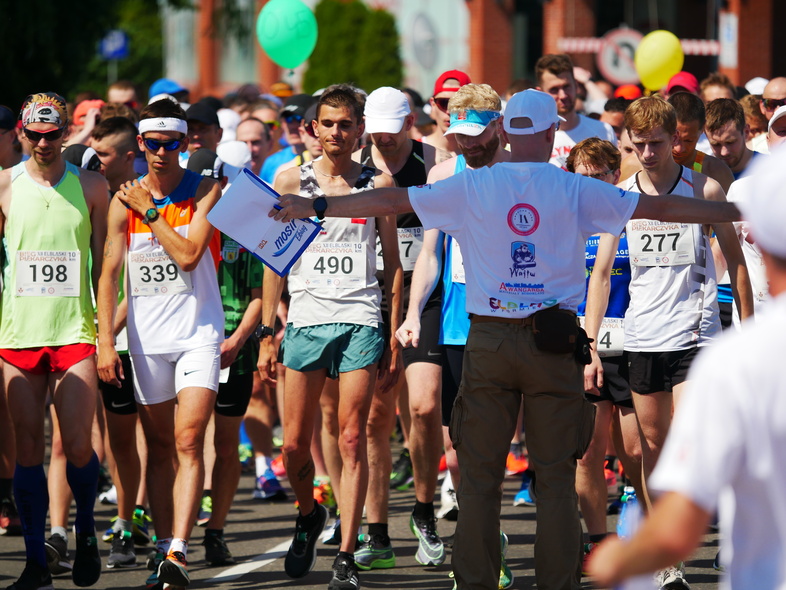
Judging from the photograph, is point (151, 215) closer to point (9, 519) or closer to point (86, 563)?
point (86, 563)

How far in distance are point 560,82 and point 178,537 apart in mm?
4804

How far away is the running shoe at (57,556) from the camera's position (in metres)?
7.14

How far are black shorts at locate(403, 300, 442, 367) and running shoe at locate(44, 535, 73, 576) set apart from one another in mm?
2129

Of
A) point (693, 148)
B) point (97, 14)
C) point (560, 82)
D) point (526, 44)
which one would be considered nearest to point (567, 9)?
point (526, 44)

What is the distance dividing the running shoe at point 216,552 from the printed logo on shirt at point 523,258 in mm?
2785

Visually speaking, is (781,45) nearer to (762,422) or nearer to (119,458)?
(119,458)

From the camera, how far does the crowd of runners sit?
5.57 metres

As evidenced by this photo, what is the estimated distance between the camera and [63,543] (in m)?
7.30

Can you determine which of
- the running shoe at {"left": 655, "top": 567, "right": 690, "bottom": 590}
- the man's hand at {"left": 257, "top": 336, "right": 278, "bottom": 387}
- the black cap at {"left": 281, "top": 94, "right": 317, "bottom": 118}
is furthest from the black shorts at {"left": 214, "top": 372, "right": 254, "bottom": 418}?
the black cap at {"left": 281, "top": 94, "right": 317, "bottom": 118}

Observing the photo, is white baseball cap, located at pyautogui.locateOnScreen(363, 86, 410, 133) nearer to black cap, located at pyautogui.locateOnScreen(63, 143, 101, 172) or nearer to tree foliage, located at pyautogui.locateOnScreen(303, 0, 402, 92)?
black cap, located at pyautogui.locateOnScreen(63, 143, 101, 172)

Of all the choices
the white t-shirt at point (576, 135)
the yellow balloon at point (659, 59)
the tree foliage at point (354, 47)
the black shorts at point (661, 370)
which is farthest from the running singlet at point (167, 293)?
the tree foliage at point (354, 47)

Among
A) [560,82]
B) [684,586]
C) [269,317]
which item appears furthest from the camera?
[560,82]

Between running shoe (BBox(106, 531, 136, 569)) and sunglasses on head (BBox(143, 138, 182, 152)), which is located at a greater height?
sunglasses on head (BBox(143, 138, 182, 152))

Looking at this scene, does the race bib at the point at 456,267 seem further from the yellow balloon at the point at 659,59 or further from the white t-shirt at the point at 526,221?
the yellow balloon at the point at 659,59
